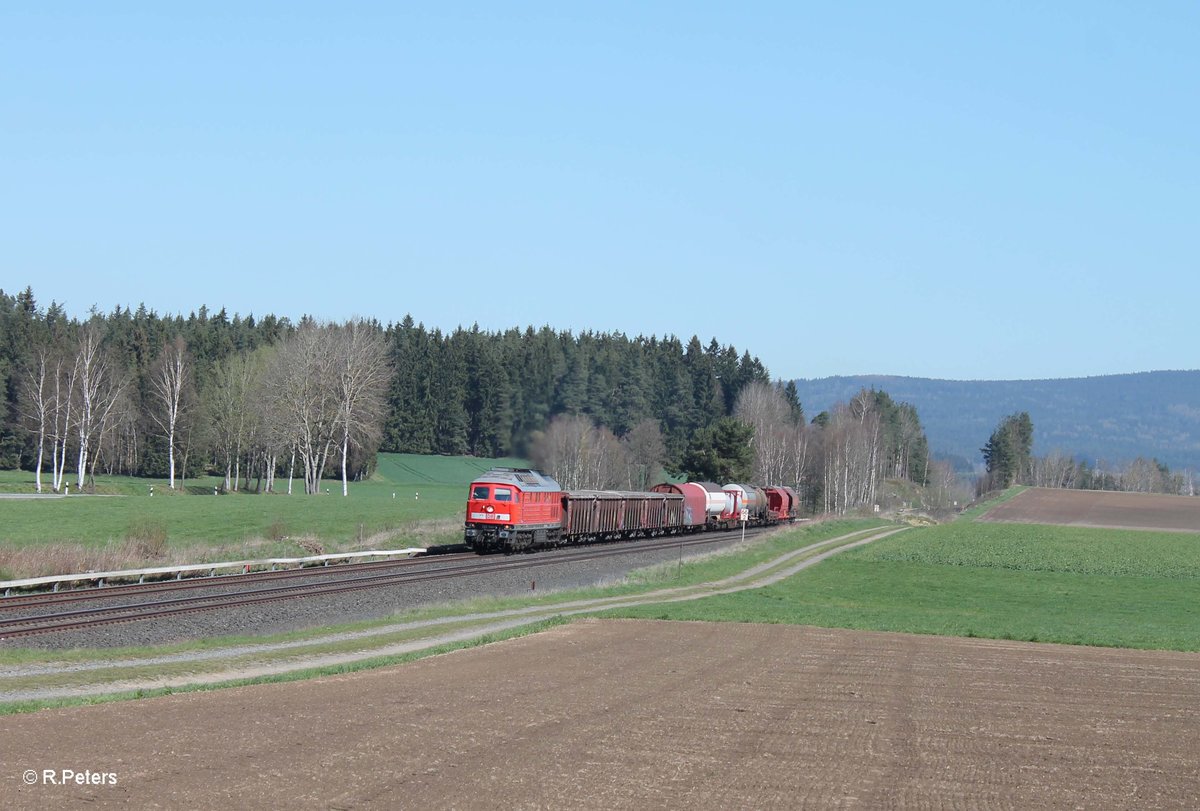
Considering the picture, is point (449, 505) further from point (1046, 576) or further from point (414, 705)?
point (414, 705)

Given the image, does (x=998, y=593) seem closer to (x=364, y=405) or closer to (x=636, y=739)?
(x=636, y=739)

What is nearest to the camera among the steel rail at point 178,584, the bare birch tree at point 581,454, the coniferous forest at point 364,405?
the steel rail at point 178,584

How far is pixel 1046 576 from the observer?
54.9 meters

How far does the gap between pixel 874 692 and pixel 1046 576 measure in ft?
133

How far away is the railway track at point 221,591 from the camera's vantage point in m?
25.5

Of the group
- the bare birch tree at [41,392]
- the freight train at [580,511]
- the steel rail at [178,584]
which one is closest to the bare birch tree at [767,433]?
the freight train at [580,511]

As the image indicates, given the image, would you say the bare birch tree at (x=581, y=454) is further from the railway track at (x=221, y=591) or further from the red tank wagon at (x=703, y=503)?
the railway track at (x=221, y=591)

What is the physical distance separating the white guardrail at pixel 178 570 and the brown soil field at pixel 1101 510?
7494cm

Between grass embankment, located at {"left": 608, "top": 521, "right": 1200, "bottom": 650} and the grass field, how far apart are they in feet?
59.9

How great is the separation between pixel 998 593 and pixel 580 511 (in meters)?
20.4

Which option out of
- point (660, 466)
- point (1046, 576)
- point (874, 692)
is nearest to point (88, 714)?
point (874, 692)

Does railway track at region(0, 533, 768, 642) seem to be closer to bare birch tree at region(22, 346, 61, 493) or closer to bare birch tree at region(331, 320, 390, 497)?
bare birch tree at region(331, 320, 390, 497)

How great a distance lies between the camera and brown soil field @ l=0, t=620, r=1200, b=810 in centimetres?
1138

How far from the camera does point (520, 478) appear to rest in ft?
163
